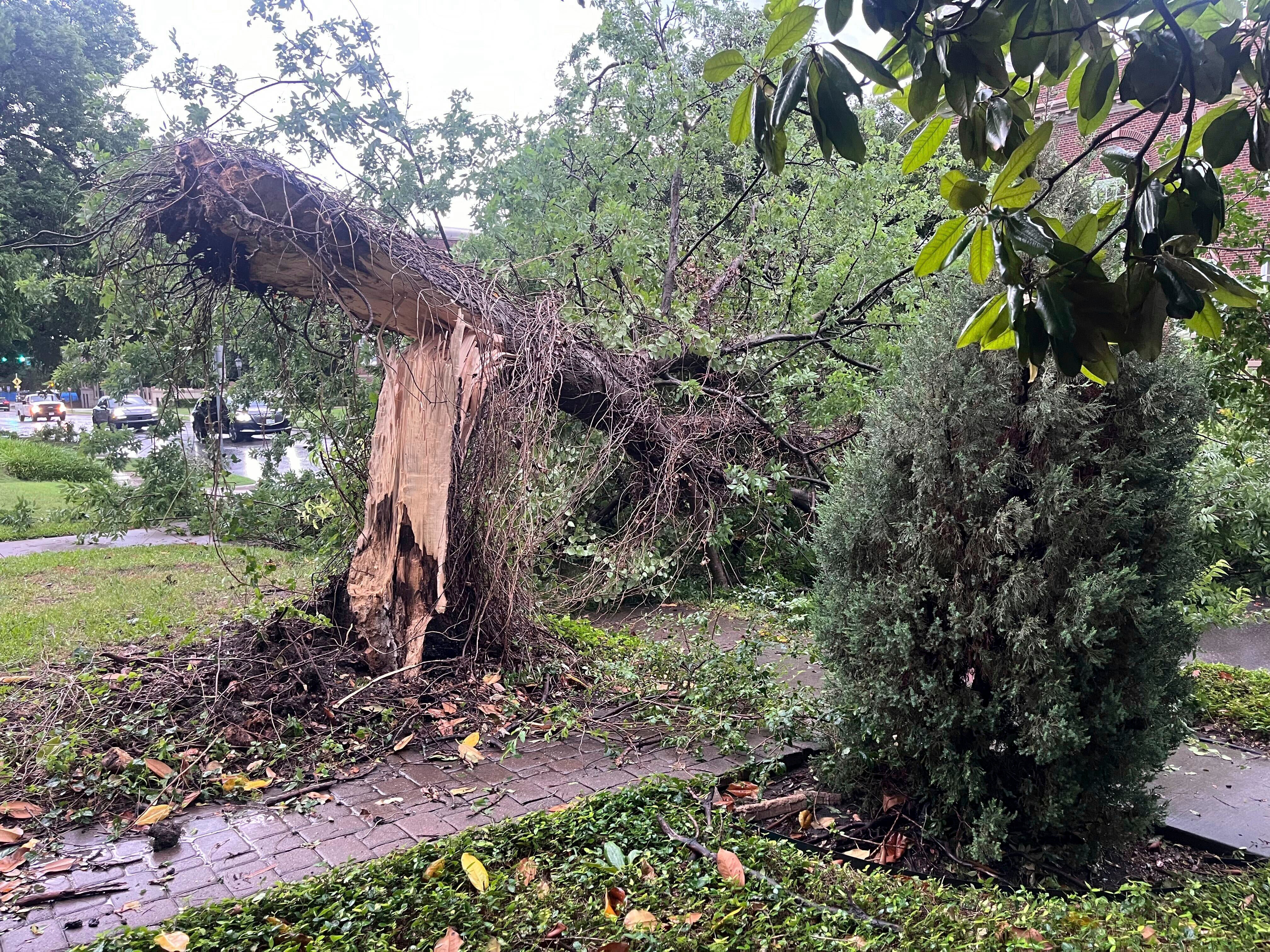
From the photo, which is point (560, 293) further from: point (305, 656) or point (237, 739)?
point (237, 739)

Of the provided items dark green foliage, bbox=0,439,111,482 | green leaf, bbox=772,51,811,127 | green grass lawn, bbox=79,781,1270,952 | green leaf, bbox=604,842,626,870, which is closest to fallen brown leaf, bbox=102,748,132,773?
green grass lawn, bbox=79,781,1270,952

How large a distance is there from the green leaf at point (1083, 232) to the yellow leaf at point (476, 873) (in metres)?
2.68

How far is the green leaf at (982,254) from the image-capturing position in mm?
1760

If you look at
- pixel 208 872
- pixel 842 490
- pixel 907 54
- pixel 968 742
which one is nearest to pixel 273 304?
pixel 208 872

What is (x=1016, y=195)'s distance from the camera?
169 centimetres

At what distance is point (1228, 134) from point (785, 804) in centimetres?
293

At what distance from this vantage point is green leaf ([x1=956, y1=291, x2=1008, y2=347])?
1.94 metres

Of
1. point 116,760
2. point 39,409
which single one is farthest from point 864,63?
point 39,409

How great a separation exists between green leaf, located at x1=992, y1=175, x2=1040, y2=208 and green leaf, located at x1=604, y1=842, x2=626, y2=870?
99.5 inches

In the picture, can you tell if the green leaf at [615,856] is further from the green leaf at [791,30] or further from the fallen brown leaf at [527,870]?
the green leaf at [791,30]

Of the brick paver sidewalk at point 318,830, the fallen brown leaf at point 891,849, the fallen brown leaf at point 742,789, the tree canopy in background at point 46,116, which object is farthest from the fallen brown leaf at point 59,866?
the tree canopy in background at point 46,116

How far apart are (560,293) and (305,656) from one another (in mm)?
3146

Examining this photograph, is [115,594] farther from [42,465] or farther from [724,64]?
[42,465]

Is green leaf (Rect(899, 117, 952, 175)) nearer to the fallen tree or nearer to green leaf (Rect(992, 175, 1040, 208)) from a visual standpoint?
green leaf (Rect(992, 175, 1040, 208))
